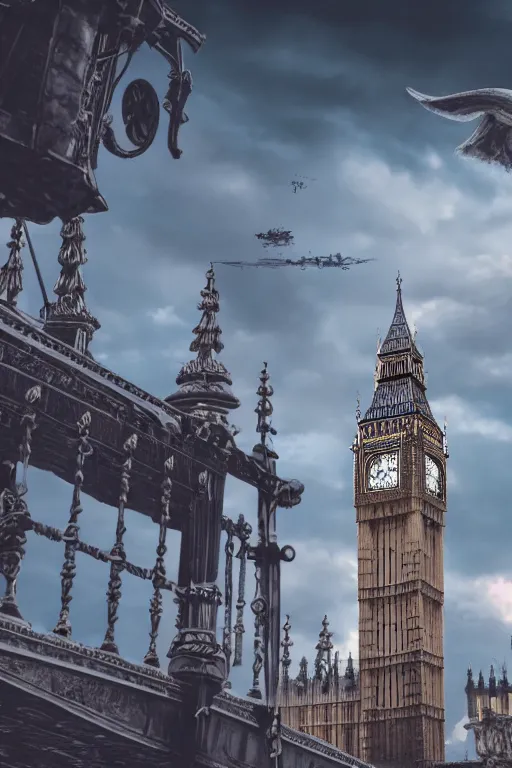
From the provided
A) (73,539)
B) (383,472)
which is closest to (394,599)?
(383,472)

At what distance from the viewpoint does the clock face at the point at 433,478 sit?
60906 mm

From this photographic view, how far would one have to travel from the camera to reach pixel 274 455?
735 inches

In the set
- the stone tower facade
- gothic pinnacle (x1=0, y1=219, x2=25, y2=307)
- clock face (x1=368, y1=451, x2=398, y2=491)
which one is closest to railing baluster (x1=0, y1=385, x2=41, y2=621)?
gothic pinnacle (x1=0, y1=219, x2=25, y2=307)

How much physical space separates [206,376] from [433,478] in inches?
1788

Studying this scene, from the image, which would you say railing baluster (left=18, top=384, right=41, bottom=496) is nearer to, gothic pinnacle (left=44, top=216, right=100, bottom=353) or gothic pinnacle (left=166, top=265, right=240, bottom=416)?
gothic pinnacle (left=44, top=216, right=100, bottom=353)

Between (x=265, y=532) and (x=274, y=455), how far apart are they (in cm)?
128

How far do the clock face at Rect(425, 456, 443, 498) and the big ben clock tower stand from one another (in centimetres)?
6

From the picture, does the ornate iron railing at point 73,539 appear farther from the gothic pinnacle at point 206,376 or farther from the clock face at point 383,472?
the clock face at point 383,472

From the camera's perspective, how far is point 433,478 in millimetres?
61750

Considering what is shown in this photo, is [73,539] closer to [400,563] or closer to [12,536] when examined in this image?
[12,536]

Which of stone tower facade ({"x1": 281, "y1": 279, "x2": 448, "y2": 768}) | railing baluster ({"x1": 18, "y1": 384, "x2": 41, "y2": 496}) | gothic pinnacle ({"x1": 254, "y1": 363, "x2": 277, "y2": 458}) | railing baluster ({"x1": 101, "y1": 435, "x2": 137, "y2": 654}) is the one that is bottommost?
railing baluster ({"x1": 101, "y1": 435, "x2": 137, "y2": 654})

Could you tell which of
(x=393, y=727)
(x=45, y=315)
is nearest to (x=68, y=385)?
(x=45, y=315)

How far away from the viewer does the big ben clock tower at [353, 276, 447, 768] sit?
54375mm

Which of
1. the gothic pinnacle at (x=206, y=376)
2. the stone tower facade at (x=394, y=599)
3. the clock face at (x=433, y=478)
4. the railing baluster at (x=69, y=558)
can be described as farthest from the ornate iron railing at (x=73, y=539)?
the clock face at (x=433, y=478)
